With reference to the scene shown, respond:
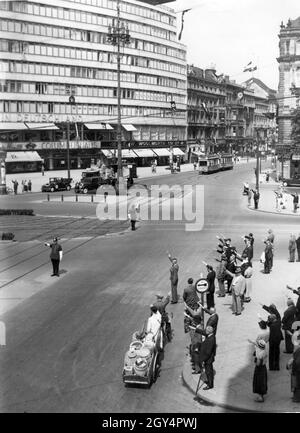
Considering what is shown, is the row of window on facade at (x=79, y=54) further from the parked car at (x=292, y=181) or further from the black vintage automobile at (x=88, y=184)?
the parked car at (x=292, y=181)

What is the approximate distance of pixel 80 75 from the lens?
246ft

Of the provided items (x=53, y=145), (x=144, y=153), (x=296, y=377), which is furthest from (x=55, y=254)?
(x=144, y=153)

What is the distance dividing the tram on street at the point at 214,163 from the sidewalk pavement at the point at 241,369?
191ft

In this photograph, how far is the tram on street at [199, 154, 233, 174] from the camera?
74688 millimetres

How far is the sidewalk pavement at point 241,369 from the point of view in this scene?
32.8ft

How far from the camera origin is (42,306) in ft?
52.4

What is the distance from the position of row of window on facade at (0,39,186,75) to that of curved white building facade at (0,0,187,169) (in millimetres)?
120

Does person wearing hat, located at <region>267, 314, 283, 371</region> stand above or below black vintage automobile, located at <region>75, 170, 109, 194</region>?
below

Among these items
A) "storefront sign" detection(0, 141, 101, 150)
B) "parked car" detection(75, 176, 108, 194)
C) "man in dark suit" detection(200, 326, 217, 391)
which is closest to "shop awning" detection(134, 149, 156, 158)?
"storefront sign" detection(0, 141, 101, 150)

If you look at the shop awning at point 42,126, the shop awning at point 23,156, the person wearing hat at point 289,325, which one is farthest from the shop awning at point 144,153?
the person wearing hat at point 289,325

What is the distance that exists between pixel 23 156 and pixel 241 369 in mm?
60237

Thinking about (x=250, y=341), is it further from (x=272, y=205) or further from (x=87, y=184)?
(x=87, y=184)

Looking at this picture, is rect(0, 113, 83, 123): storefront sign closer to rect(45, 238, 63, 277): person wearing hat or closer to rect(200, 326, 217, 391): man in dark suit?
rect(45, 238, 63, 277): person wearing hat
